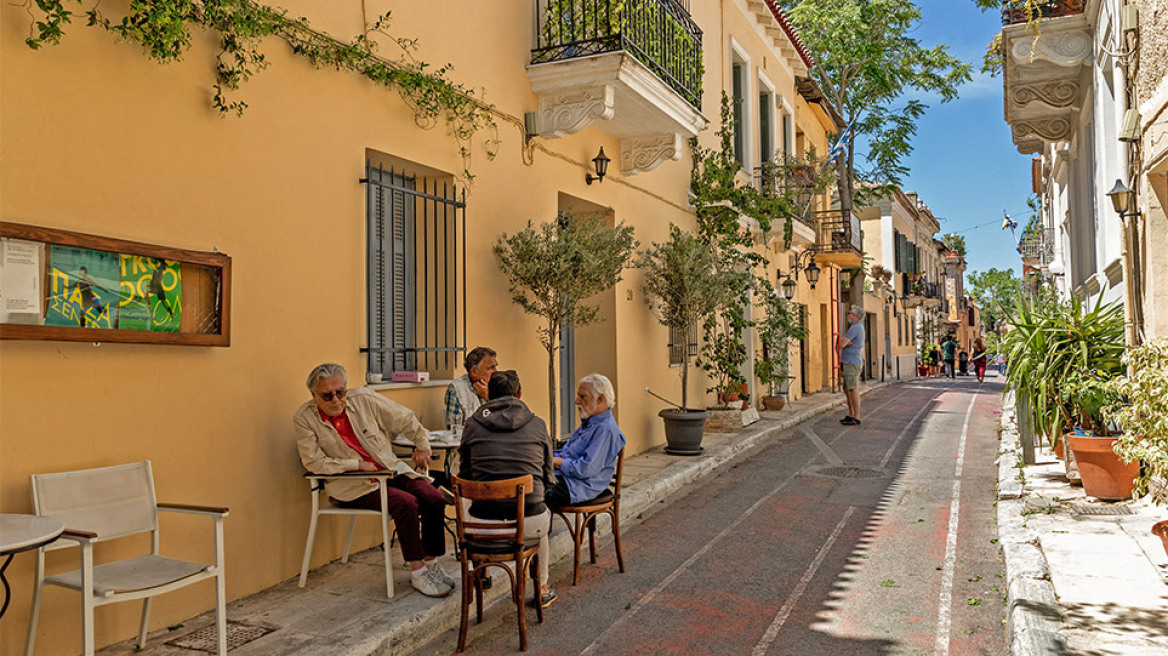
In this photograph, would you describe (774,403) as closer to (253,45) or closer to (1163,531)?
(1163,531)

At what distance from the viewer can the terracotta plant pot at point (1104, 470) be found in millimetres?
6379

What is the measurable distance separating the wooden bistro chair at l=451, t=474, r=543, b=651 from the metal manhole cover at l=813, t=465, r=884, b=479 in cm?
564

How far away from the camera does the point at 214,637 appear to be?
402cm

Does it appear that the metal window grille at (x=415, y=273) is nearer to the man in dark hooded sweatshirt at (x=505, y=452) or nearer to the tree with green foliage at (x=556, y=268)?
the tree with green foliage at (x=556, y=268)

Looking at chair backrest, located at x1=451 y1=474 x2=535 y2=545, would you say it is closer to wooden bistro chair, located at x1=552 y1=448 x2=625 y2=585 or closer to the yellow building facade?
wooden bistro chair, located at x1=552 y1=448 x2=625 y2=585

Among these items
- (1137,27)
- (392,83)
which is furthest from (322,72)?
(1137,27)

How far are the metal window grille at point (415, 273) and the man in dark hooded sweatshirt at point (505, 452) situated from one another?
160 centimetres

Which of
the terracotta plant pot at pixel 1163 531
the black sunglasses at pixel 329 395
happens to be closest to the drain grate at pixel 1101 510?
the terracotta plant pot at pixel 1163 531

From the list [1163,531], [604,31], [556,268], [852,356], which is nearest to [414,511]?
[556,268]

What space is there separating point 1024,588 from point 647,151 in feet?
22.2

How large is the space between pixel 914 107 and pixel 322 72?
20780 mm

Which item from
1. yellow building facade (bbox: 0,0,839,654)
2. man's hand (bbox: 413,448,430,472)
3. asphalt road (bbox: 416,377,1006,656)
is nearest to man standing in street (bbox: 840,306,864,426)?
asphalt road (bbox: 416,377,1006,656)

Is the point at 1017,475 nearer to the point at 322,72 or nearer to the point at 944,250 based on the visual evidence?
the point at 322,72

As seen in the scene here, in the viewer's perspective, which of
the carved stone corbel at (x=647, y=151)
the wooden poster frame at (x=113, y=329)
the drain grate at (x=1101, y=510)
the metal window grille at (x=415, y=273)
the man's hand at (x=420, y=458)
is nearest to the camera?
the wooden poster frame at (x=113, y=329)
